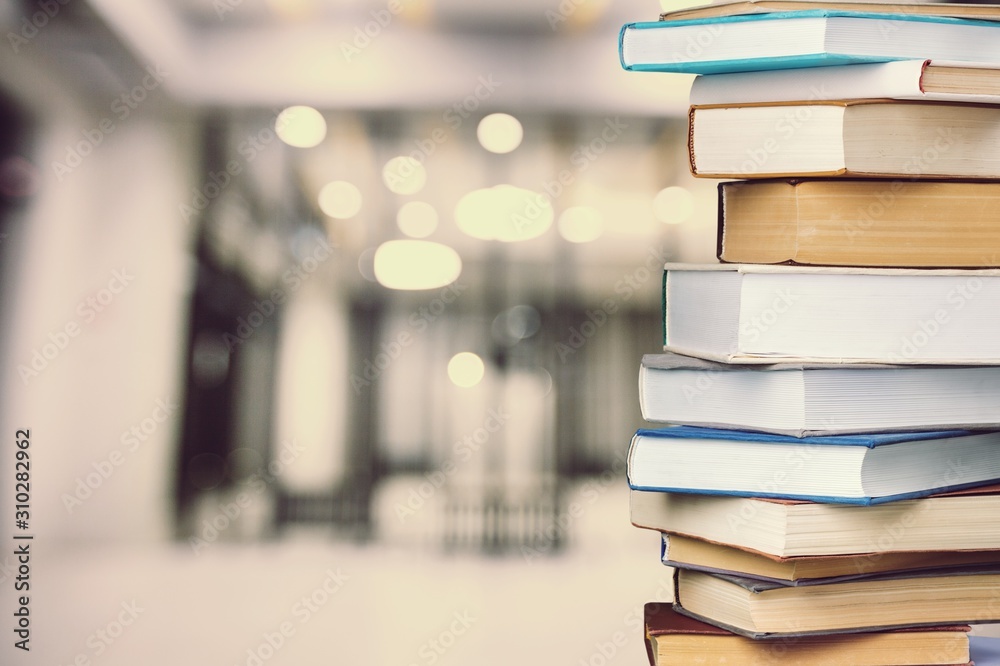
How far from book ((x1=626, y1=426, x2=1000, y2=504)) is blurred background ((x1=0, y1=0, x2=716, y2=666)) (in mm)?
2159

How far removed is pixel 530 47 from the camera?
10.4 ft

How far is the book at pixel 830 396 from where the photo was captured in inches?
29.5

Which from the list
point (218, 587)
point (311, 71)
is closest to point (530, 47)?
point (311, 71)

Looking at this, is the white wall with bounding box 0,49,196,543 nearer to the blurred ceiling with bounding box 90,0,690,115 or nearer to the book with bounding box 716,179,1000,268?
the blurred ceiling with bounding box 90,0,690,115

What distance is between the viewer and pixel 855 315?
2.50ft

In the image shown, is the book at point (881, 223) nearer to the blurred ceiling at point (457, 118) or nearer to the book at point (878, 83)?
the book at point (878, 83)

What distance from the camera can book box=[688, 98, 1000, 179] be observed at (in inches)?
29.7

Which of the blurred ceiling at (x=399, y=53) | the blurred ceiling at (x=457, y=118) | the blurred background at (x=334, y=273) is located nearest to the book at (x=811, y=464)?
the blurred background at (x=334, y=273)

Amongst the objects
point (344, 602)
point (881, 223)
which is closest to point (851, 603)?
point (881, 223)

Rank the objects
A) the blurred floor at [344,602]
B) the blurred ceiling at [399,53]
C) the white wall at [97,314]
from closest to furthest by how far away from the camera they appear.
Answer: the blurred floor at [344,602] → the white wall at [97,314] → the blurred ceiling at [399,53]

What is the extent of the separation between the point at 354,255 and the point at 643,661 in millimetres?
1863

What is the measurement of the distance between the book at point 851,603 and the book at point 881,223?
0.27 m

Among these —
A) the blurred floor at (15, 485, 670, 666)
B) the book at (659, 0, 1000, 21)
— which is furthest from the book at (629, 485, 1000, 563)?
the blurred floor at (15, 485, 670, 666)

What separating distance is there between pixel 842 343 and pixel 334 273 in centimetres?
255
